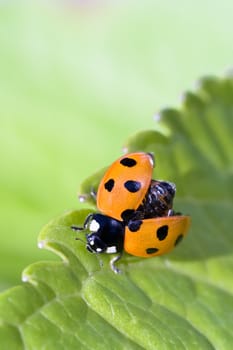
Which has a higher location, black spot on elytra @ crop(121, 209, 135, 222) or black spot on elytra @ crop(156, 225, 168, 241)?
black spot on elytra @ crop(121, 209, 135, 222)

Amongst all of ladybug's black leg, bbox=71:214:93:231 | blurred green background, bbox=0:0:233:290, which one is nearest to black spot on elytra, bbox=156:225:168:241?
ladybug's black leg, bbox=71:214:93:231

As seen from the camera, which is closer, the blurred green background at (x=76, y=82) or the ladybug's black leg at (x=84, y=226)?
the ladybug's black leg at (x=84, y=226)

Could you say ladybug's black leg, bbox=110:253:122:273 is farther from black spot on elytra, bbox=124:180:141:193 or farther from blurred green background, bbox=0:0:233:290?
blurred green background, bbox=0:0:233:290

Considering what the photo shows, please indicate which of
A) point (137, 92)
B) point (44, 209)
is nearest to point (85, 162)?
point (44, 209)

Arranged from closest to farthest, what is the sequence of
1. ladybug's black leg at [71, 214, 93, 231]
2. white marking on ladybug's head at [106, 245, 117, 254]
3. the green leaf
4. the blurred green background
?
the green leaf, ladybug's black leg at [71, 214, 93, 231], white marking on ladybug's head at [106, 245, 117, 254], the blurred green background

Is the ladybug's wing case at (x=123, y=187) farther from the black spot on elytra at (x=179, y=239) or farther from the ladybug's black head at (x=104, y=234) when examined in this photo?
the black spot on elytra at (x=179, y=239)

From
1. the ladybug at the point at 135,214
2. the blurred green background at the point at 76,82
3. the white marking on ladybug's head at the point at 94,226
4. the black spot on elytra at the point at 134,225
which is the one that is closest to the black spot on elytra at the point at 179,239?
the ladybug at the point at 135,214
